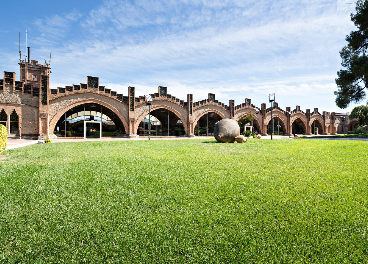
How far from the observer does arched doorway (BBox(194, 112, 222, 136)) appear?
3844 cm

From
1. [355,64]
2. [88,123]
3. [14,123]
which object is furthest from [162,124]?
[355,64]

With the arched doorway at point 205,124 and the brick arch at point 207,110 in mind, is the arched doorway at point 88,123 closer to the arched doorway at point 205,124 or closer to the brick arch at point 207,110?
the brick arch at point 207,110

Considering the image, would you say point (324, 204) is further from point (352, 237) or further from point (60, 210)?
point (60, 210)

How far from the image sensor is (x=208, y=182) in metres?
4.97

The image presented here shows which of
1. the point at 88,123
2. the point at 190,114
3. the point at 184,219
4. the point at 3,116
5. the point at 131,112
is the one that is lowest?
the point at 184,219

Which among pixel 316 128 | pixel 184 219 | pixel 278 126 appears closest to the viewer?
pixel 184 219

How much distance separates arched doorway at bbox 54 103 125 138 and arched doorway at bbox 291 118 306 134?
44.3 m

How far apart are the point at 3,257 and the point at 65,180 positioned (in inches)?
117

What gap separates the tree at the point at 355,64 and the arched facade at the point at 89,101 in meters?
17.4

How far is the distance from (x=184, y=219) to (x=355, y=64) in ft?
96.5

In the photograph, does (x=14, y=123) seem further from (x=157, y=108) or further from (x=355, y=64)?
(x=355, y=64)

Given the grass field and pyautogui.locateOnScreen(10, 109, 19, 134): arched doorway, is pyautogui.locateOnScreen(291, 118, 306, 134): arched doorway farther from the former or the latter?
pyautogui.locateOnScreen(10, 109, 19, 134): arched doorway

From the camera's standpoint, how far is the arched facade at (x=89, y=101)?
23.8 m

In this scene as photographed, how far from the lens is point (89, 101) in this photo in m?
27.9
